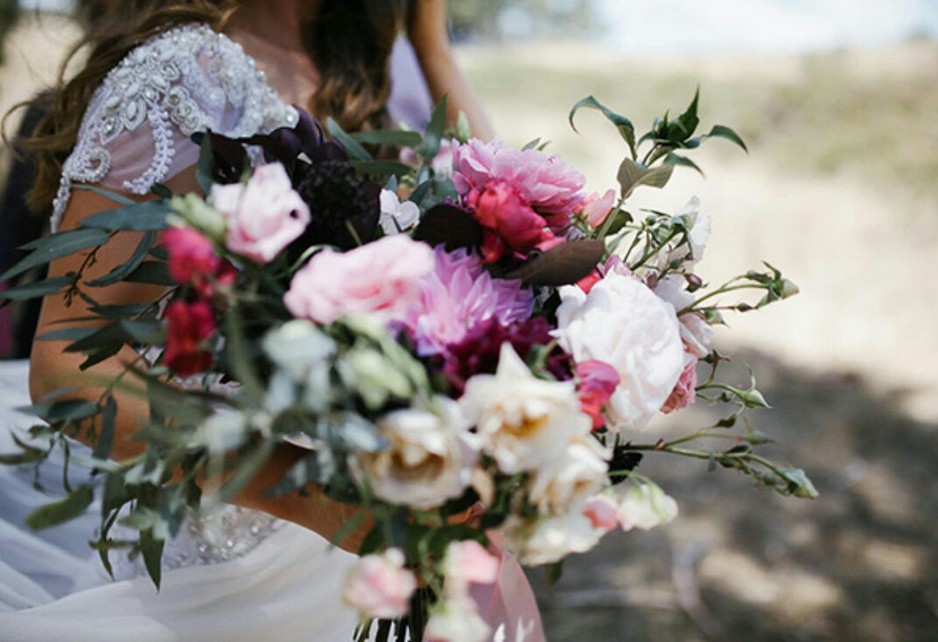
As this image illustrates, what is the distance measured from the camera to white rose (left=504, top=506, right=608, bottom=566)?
70 centimetres

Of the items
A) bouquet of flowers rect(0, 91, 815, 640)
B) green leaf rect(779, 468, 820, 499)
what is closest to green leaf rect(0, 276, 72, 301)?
bouquet of flowers rect(0, 91, 815, 640)

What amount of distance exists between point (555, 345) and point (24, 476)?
1172mm

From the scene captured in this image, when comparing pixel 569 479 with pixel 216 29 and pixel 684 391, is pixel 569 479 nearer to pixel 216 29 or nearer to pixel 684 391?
pixel 684 391

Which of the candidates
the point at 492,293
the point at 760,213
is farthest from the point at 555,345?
the point at 760,213

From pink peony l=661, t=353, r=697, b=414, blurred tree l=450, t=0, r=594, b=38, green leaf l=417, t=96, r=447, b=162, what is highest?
green leaf l=417, t=96, r=447, b=162

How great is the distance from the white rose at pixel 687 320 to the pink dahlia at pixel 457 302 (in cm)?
18

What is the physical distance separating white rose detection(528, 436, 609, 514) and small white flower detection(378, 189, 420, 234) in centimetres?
35

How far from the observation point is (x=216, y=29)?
138cm

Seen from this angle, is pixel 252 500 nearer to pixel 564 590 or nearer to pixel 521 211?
pixel 521 211

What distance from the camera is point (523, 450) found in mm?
687

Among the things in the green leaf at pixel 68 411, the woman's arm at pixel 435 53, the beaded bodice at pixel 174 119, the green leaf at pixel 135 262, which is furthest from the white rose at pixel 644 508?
the woman's arm at pixel 435 53

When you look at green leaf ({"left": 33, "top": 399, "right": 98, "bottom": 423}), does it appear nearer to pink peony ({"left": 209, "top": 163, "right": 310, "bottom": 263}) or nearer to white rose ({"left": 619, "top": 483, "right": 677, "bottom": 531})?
pink peony ({"left": 209, "top": 163, "right": 310, "bottom": 263})

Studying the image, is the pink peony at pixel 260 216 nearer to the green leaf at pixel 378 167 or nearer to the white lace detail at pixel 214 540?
the green leaf at pixel 378 167

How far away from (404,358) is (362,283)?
64 mm
